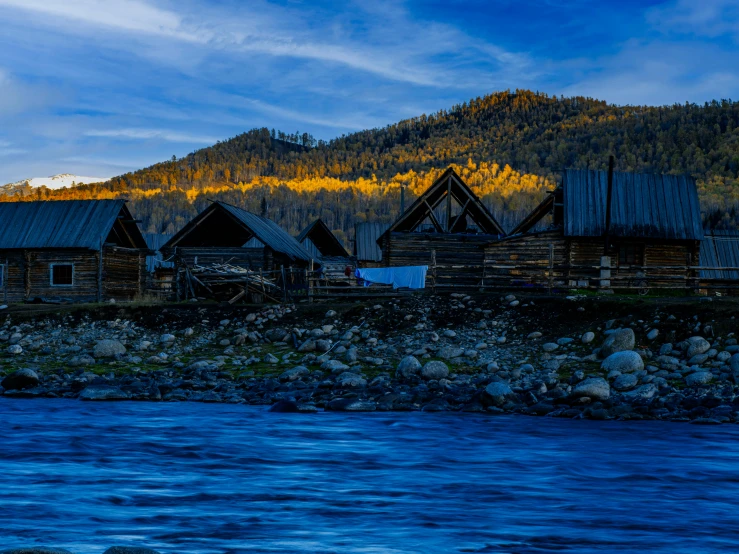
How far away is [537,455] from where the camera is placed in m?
12.9

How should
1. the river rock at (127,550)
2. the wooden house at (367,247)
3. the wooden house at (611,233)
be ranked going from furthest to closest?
the wooden house at (367,247) < the wooden house at (611,233) < the river rock at (127,550)

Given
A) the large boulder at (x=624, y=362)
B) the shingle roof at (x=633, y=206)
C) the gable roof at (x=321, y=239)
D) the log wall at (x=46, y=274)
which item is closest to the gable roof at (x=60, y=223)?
the log wall at (x=46, y=274)

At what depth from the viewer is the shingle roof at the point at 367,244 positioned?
61438mm

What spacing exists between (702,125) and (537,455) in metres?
138

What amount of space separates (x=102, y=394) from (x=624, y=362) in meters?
12.4

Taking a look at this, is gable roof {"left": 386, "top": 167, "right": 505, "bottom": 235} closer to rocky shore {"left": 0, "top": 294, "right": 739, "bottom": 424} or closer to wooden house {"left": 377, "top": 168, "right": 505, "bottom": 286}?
wooden house {"left": 377, "top": 168, "right": 505, "bottom": 286}

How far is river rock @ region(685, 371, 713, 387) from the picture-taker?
59.9 ft

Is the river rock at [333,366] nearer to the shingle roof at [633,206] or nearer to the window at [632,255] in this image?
the shingle roof at [633,206]

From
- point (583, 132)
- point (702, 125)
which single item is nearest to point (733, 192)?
point (702, 125)

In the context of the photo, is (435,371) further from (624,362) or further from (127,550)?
(127,550)

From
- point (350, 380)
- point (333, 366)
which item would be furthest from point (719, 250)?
point (350, 380)

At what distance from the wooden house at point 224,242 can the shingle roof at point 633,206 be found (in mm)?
13561

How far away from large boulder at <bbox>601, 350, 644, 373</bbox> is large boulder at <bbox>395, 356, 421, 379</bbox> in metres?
4.57

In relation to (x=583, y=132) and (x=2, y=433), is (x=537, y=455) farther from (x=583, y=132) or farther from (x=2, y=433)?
(x=583, y=132)
